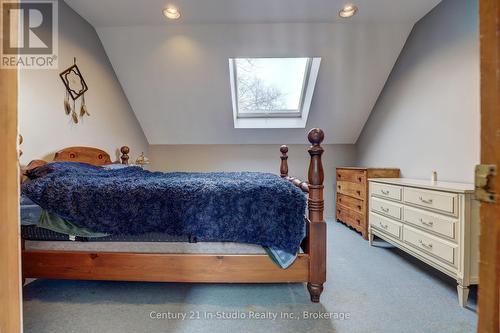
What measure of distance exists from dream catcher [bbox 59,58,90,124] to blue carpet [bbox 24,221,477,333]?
5.35 ft

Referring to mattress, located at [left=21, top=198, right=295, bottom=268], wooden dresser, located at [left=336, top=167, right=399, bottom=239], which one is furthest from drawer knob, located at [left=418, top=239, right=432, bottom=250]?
mattress, located at [left=21, top=198, right=295, bottom=268]

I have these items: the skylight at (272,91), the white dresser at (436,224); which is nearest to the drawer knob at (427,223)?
the white dresser at (436,224)

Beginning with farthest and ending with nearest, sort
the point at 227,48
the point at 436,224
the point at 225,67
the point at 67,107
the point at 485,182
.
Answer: the point at 225,67 → the point at 227,48 → the point at 67,107 → the point at 436,224 → the point at 485,182

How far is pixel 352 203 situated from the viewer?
11.1ft

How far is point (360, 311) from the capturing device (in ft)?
5.08

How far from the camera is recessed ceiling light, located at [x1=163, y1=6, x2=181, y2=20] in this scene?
2.48 meters

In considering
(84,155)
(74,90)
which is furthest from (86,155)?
(74,90)

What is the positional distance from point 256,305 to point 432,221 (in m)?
1.54

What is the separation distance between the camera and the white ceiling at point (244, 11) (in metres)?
2.42

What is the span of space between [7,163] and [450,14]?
3396 millimetres

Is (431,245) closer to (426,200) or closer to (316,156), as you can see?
(426,200)

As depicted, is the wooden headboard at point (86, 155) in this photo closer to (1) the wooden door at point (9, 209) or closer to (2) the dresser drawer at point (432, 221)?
(1) the wooden door at point (9, 209)

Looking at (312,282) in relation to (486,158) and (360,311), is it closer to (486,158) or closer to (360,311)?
(360,311)

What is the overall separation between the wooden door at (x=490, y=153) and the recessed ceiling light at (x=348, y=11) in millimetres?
2444
